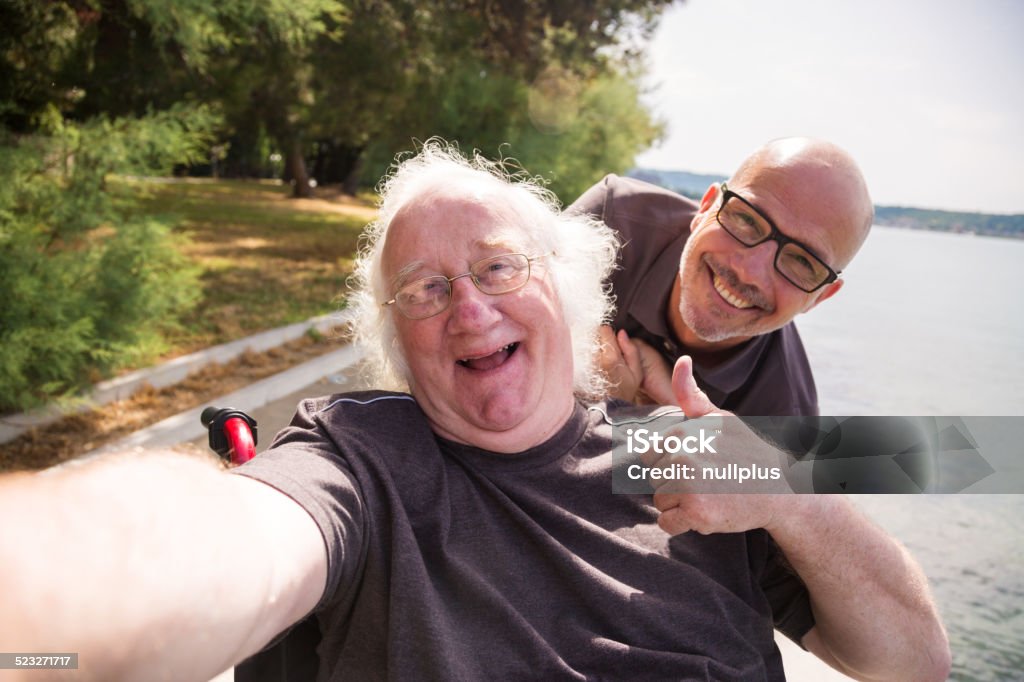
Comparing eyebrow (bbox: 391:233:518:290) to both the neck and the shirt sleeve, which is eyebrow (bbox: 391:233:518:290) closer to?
the neck

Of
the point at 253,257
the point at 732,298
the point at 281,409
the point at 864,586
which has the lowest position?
the point at 253,257

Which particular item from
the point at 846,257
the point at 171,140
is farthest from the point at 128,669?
the point at 171,140

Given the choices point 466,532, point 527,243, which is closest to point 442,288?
point 527,243

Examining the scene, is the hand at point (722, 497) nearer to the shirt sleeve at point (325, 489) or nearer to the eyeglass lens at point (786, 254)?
the shirt sleeve at point (325, 489)

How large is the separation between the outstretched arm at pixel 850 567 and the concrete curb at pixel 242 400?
1908 millimetres

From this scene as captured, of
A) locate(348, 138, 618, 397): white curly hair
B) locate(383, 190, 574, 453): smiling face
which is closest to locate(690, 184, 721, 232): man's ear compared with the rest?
locate(348, 138, 618, 397): white curly hair

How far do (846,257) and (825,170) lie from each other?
0.28 metres

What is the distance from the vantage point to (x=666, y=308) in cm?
275

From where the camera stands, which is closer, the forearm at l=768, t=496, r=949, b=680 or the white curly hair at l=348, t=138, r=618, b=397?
the forearm at l=768, t=496, r=949, b=680

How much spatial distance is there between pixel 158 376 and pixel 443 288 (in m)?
4.08

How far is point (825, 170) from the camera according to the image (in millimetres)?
2342

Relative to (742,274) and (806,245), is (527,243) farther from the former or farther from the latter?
(806,245)

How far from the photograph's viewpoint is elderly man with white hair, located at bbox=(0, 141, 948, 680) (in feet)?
3.05

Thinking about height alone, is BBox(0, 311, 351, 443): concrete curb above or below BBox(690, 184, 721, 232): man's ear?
below
